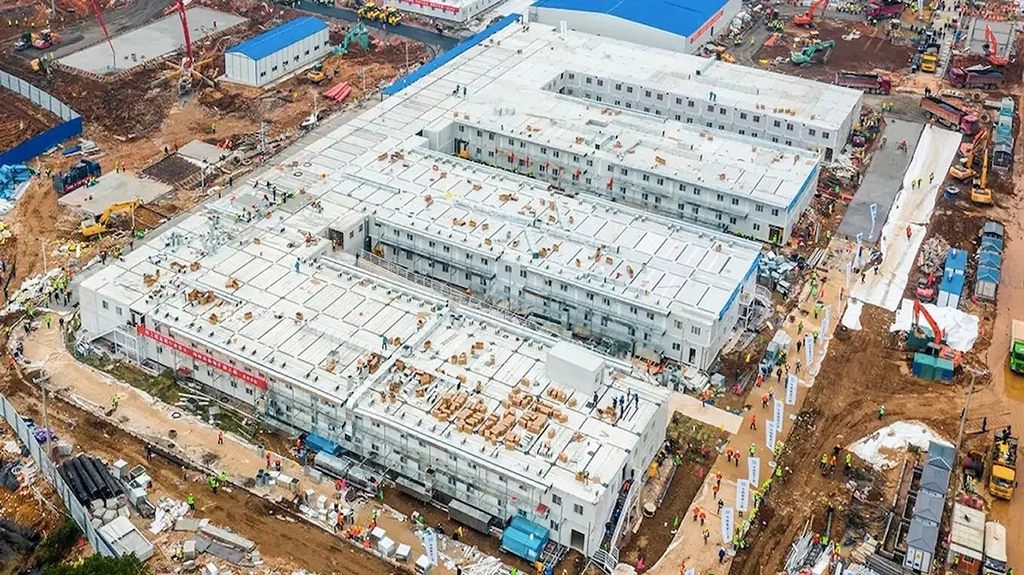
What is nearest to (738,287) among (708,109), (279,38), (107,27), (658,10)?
(708,109)

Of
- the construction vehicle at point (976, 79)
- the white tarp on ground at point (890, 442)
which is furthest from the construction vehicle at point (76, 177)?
the construction vehicle at point (976, 79)

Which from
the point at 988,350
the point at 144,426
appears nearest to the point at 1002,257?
the point at 988,350

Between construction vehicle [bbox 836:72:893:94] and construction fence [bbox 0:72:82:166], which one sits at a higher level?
construction vehicle [bbox 836:72:893:94]

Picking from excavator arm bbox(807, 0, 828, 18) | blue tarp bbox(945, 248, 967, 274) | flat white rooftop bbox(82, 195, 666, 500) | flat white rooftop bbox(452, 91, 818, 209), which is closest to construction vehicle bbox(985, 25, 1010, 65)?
excavator arm bbox(807, 0, 828, 18)

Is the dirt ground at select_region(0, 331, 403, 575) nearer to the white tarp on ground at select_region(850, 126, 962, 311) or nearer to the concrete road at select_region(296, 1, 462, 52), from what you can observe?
the white tarp on ground at select_region(850, 126, 962, 311)

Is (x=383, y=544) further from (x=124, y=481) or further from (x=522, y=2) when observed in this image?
(x=522, y=2)

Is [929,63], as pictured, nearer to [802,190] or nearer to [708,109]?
[708,109]
